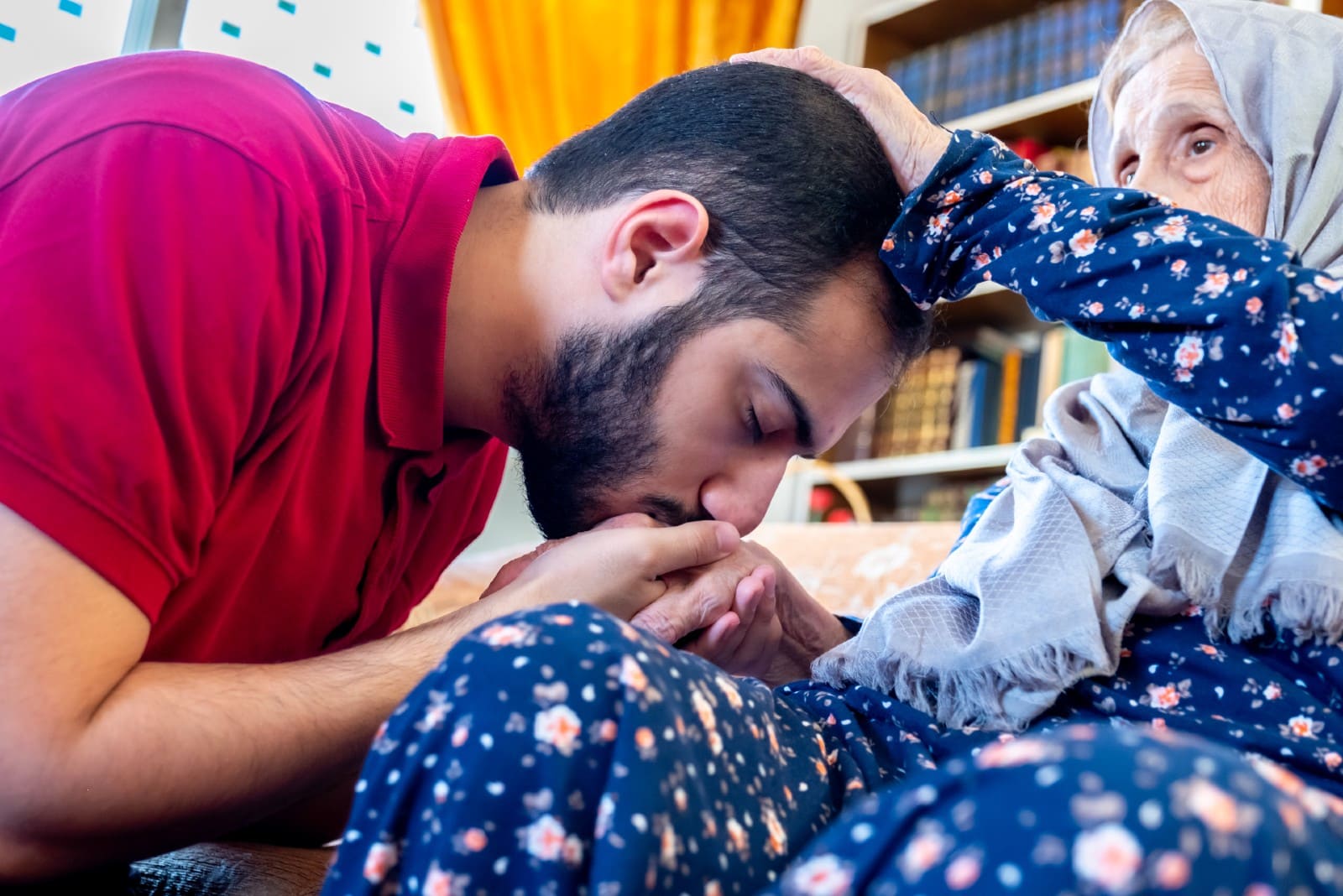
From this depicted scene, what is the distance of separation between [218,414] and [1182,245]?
0.69 m

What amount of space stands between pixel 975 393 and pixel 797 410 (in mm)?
1728

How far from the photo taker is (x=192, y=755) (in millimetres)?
741

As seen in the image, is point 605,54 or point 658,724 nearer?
point 658,724

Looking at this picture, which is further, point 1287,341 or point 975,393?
point 975,393

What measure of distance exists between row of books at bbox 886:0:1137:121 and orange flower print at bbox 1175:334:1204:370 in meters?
2.01

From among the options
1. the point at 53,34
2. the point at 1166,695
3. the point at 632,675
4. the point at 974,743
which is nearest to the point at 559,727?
the point at 632,675

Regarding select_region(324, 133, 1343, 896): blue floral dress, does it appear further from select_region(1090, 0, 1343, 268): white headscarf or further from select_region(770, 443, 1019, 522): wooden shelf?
select_region(770, 443, 1019, 522): wooden shelf

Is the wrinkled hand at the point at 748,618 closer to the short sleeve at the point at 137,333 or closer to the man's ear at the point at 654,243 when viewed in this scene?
the man's ear at the point at 654,243

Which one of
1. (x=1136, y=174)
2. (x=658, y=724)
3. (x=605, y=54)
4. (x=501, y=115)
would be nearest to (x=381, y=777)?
(x=658, y=724)

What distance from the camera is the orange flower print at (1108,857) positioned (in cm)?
38

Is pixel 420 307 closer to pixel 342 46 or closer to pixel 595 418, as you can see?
pixel 595 418

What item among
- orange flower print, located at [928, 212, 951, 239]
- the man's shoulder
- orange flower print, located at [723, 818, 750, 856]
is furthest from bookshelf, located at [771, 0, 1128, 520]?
orange flower print, located at [723, 818, 750, 856]

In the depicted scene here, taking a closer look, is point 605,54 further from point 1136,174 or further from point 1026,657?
point 1026,657

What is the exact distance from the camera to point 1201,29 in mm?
1054
